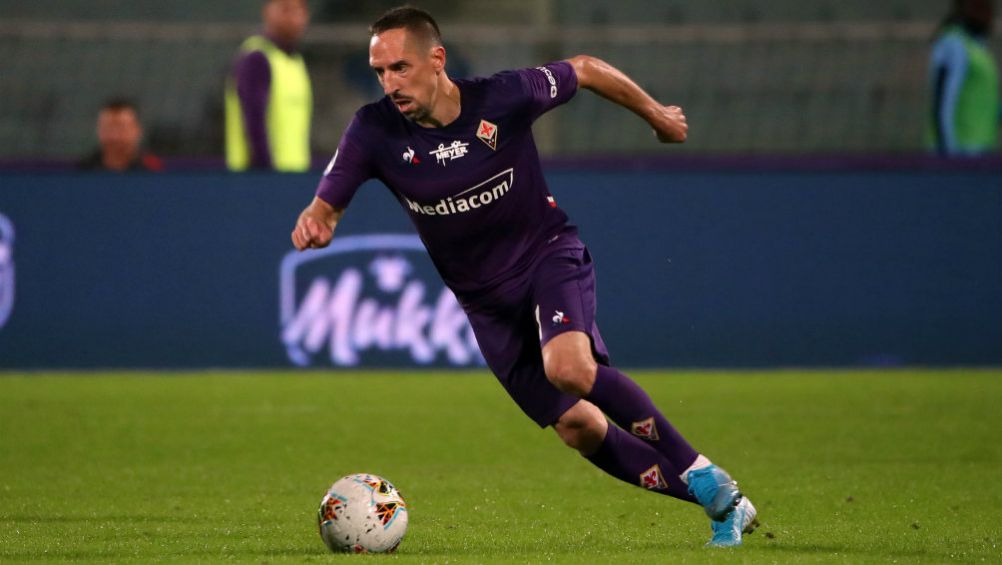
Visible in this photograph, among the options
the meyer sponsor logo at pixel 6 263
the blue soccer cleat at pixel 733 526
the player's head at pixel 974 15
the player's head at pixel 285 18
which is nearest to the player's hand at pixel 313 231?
the blue soccer cleat at pixel 733 526

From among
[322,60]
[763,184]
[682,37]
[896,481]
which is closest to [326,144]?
[322,60]

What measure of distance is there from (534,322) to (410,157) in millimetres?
676

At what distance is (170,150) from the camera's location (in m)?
14.7

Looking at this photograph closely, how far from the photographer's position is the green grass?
5.51 meters

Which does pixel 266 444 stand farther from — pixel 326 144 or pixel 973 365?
pixel 326 144

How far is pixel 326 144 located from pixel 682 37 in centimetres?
318

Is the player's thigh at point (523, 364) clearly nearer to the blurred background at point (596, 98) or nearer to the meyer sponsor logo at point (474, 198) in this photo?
the meyer sponsor logo at point (474, 198)

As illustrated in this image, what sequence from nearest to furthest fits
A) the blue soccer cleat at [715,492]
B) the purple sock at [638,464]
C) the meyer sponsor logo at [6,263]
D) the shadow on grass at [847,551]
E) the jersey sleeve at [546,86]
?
1. the shadow on grass at [847,551]
2. the blue soccer cleat at [715,492]
3. the purple sock at [638,464]
4. the jersey sleeve at [546,86]
5. the meyer sponsor logo at [6,263]

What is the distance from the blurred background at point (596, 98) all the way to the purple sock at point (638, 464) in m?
9.24

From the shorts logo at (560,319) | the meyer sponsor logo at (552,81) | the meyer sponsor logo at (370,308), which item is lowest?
the meyer sponsor logo at (370,308)

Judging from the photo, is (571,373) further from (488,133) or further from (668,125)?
(668,125)

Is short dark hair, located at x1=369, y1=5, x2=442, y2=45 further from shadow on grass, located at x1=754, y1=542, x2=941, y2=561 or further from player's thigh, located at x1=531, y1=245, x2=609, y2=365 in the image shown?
shadow on grass, located at x1=754, y1=542, x2=941, y2=561

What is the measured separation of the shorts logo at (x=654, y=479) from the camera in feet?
18.2

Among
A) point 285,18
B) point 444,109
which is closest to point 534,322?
point 444,109
